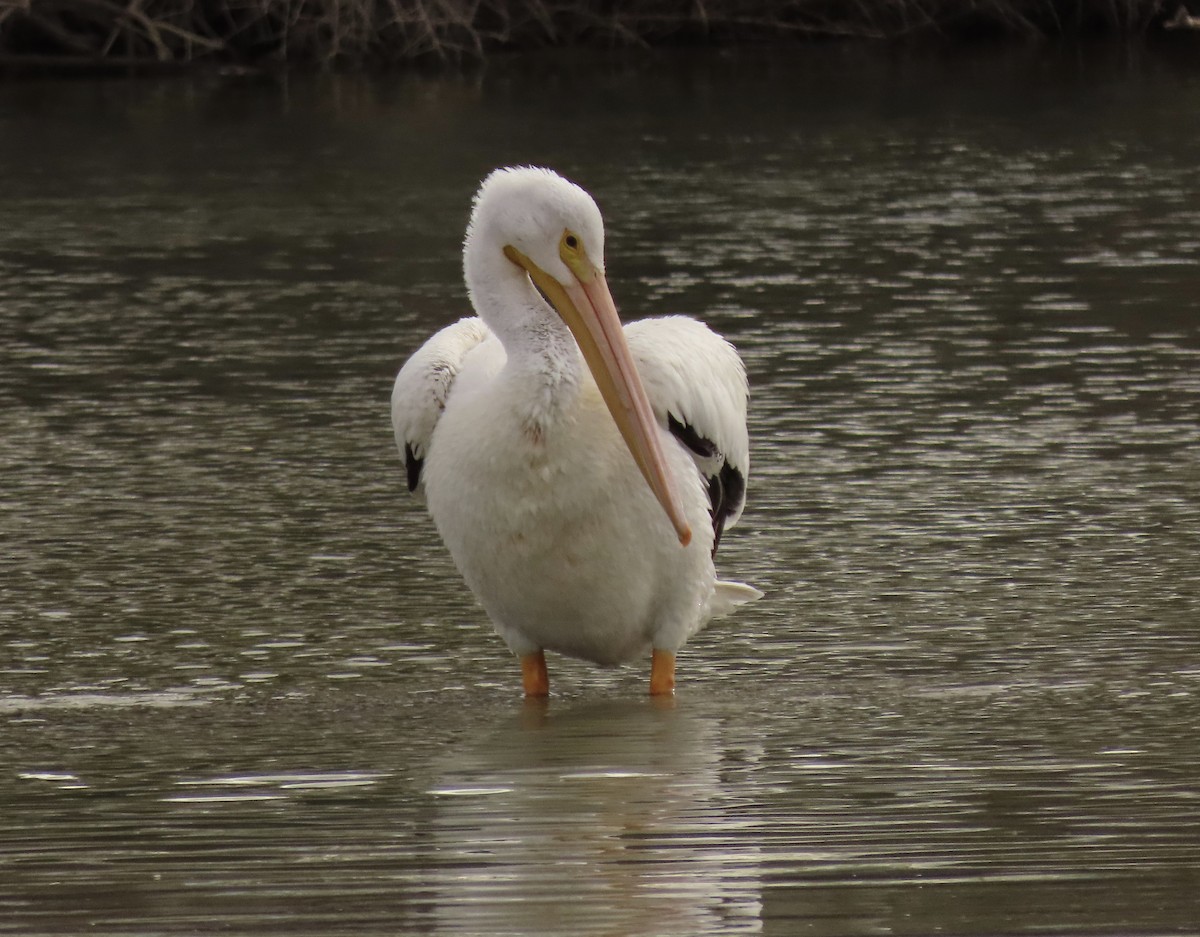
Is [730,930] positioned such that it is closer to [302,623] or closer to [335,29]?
[302,623]

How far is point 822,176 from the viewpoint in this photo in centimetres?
1533

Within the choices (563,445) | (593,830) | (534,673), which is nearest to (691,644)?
(534,673)

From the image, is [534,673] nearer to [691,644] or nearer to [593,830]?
[691,644]

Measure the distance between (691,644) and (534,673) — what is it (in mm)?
620

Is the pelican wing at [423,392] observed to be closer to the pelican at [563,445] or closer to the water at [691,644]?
the pelican at [563,445]

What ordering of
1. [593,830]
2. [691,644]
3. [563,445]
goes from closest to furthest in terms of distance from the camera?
[593,830], [563,445], [691,644]

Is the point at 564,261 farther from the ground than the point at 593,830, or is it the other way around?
the point at 564,261

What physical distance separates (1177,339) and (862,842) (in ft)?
19.2

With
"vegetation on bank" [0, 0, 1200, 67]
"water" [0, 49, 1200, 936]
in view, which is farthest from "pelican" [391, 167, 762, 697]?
"vegetation on bank" [0, 0, 1200, 67]

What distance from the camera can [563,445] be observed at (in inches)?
202

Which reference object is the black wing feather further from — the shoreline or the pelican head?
the shoreline

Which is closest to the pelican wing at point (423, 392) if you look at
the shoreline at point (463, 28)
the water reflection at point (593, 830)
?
the water reflection at point (593, 830)

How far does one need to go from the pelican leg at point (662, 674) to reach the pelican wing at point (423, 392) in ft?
2.33

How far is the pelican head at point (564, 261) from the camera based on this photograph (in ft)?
16.9
